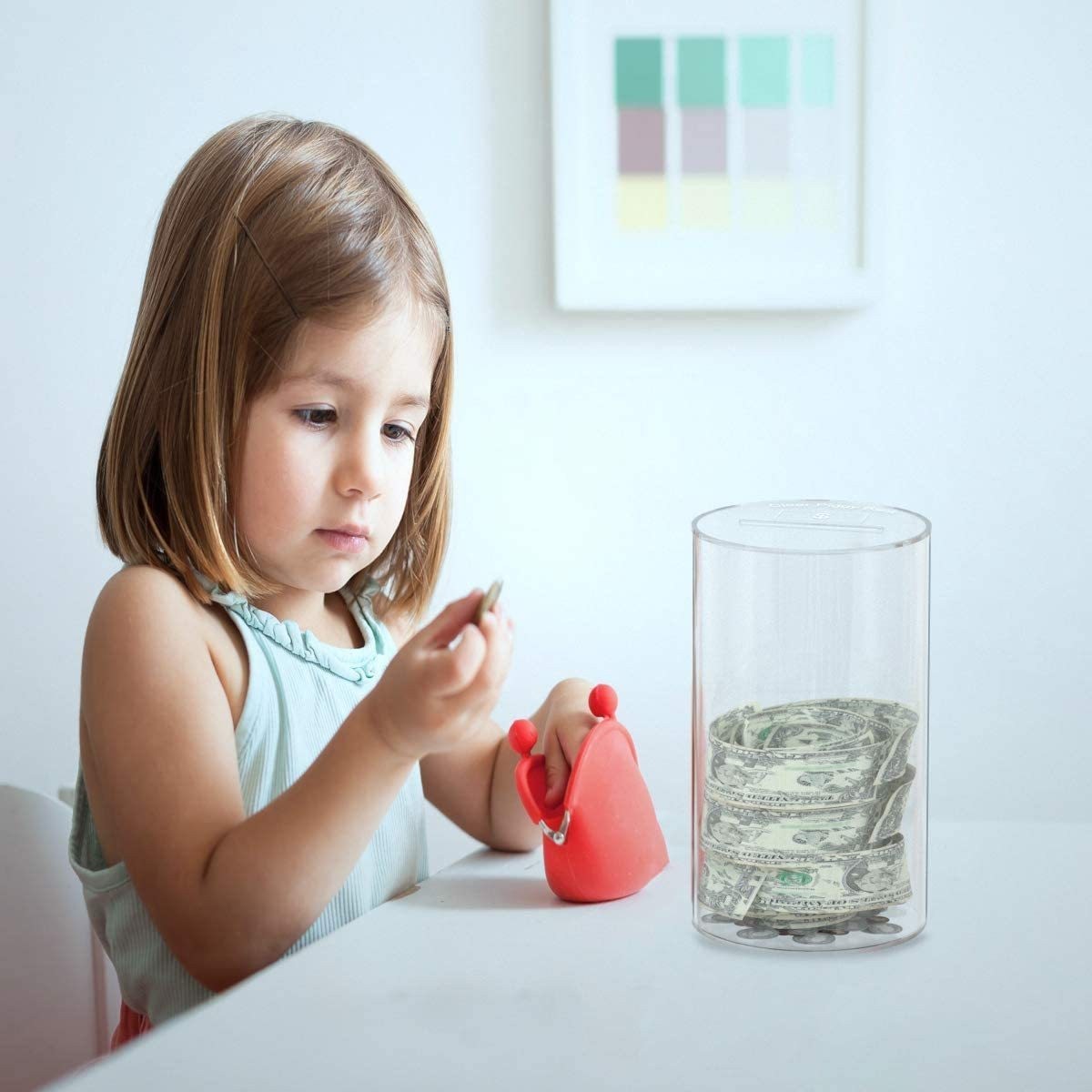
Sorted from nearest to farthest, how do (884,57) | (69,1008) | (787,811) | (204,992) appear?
(787,811) → (204,992) → (69,1008) → (884,57)

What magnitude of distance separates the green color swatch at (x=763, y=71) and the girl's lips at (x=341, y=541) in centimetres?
58

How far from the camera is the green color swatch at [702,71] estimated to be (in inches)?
43.5

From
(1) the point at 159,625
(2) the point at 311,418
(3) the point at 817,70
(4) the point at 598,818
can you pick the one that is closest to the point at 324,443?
(2) the point at 311,418

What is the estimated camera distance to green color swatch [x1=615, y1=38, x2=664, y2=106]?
110cm

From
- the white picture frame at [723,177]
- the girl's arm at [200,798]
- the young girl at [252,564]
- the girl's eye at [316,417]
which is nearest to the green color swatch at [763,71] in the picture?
the white picture frame at [723,177]

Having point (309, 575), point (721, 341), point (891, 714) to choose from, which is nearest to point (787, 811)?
point (891, 714)

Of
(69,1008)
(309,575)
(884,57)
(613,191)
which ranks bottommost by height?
(69,1008)

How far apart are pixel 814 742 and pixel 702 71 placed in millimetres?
725

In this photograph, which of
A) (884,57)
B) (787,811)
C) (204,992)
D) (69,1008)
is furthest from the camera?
(884,57)

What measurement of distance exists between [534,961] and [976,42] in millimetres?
896

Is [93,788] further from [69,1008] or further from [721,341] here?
[721,341]

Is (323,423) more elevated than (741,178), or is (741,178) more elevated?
(741,178)

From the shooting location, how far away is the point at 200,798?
2.07 ft

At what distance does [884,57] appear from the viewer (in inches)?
43.6
